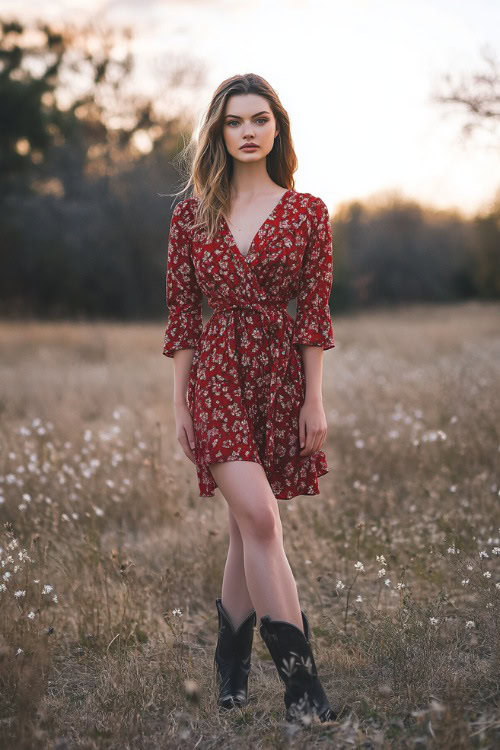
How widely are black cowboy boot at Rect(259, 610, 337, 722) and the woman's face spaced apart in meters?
1.71

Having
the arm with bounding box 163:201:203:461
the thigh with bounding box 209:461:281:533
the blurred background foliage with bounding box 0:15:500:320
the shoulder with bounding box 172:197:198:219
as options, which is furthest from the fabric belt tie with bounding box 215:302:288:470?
the blurred background foliage with bounding box 0:15:500:320

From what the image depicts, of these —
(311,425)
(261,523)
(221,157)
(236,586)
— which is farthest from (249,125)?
(236,586)

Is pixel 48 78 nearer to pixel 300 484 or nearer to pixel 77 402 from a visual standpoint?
pixel 77 402

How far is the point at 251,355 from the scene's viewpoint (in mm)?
2611

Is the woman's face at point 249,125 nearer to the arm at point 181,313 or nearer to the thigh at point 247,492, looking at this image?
the arm at point 181,313

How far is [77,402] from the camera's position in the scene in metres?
8.01

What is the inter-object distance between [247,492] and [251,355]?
505 mm

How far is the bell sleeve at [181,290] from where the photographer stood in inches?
109

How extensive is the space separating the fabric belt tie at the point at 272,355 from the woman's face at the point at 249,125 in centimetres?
58

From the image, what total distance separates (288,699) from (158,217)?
2227 centimetres

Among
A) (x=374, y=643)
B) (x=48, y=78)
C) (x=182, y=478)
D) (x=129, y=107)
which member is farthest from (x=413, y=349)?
(x=129, y=107)

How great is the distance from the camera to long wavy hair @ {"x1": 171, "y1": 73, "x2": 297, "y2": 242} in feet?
8.93

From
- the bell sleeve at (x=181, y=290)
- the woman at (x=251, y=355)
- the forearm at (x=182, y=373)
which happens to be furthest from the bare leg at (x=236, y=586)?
the bell sleeve at (x=181, y=290)

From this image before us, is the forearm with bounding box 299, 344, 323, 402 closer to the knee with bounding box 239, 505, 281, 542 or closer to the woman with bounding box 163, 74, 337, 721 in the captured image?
the woman with bounding box 163, 74, 337, 721
